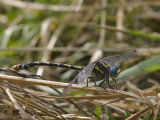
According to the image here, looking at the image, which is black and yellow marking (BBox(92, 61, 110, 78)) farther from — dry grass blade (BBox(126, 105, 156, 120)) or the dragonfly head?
dry grass blade (BBox(126, 105, 156, 120))

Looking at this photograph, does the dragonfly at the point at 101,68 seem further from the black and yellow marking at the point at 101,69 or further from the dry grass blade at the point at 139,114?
the dry grass blade at the point at 139,114

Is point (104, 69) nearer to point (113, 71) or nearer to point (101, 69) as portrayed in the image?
point (101, 69)

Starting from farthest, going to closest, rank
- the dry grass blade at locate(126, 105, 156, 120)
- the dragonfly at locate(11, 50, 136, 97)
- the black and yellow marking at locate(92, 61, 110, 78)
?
1. the black and yellow marking at locate(92, 61, 110, 78)
2. the dragonfly at locate(11, 50, 136, 97)
3. the dry grass blade at locate(126, 105, 156, 120)

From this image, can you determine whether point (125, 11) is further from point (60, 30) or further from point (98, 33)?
point (60, 30)

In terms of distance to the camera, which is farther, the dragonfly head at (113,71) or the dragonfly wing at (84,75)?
the dragonfly head at (113,71)

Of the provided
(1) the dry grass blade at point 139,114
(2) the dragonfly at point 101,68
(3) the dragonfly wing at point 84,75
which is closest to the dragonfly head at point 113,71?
(2) the dragonfly at point 101,68

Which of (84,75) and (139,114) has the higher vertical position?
(84,75)

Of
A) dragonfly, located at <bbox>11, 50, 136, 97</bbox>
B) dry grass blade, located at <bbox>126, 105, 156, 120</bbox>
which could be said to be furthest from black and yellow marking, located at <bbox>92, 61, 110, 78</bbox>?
dry grass blade, located at <bbox>126, 105, 156, 120</bbox>

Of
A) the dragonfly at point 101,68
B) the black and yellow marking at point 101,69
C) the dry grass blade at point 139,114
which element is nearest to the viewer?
the dry grass blade at point 139,114

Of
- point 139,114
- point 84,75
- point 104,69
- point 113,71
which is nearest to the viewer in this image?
point 139,114

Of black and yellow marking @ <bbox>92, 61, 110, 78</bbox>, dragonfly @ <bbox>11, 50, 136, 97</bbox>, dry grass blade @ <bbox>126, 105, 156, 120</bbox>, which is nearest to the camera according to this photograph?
dry grass blade @ <bbox>126, 105, 156, 120</bbox>

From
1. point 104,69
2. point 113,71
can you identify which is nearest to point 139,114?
point 113,71

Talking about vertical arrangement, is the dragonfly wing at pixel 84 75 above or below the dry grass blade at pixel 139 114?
above
